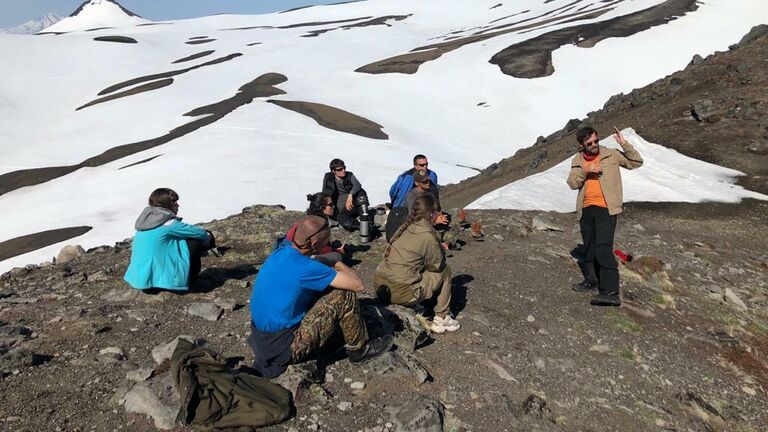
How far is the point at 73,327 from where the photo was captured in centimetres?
672

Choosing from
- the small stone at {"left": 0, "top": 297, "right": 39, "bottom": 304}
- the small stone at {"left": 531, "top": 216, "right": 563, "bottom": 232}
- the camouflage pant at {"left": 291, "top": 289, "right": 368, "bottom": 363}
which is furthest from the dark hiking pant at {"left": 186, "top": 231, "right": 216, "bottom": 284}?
the small stone at {"left": 531, "top": 216, "right": 563, "bottom": 232}

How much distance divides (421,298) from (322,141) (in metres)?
24.7

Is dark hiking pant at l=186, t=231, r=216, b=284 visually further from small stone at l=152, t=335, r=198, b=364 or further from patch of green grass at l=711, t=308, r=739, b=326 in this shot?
patch of green grass at l=711, t=308, r=739, b=326

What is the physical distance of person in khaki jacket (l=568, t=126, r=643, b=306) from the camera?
23.4 ft

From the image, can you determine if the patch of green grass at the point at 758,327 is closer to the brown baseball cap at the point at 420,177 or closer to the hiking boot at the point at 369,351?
the brown baseball cap at the point at 420,177

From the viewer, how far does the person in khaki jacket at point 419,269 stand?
6.30 m

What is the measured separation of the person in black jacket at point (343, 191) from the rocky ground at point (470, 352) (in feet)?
4.13

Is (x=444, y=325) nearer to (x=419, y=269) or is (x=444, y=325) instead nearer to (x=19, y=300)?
(x=419, y=269)

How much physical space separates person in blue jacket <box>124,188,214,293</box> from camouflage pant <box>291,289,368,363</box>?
120 inches

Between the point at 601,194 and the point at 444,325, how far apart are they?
2856 mm

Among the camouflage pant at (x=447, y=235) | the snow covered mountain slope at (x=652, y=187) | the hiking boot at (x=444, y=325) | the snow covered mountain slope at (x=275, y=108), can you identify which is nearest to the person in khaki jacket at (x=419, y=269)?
the hiking boot at (x=444, y=325)

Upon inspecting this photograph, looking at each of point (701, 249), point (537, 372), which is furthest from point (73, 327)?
point (701, 249)

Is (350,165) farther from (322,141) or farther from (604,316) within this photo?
(604,316)

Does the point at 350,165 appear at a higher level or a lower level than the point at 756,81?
lower
